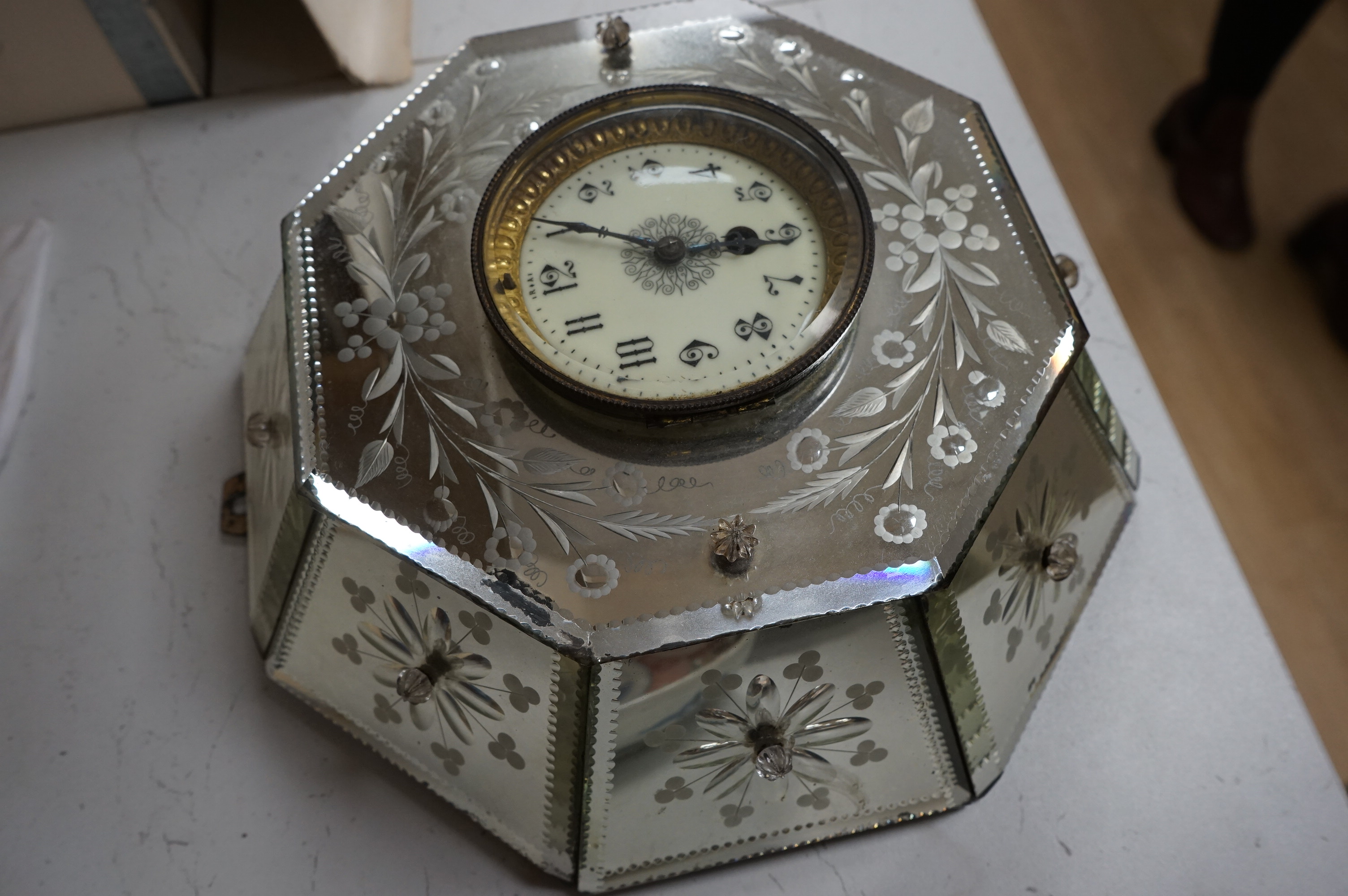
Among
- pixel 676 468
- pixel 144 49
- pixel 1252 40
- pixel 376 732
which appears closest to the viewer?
pixel 676 468

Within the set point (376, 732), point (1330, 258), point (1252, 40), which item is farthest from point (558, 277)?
point (1330, 258)

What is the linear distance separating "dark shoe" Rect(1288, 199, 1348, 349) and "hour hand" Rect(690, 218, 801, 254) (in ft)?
4.72

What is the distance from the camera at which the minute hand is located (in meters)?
0.97

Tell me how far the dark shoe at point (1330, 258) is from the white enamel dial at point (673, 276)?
55.9 inches

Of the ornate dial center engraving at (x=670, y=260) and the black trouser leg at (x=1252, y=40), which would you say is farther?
the black trouser leg at (x=1252, y=40)

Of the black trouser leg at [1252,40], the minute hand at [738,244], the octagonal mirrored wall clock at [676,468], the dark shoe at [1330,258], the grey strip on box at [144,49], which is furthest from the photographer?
the dark shoe at [1330,258]

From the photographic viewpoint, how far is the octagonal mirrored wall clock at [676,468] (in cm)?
87

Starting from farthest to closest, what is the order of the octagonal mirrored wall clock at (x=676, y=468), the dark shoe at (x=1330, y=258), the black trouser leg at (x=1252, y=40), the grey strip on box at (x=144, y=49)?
1. the dark shoe at (x=1330, y=258)
2. the black trouser leg at (x=1252, y=40)
3. the grey strip on box at (x=144, y=49)
4. the octagonal mirrored wall clock at (x=676, y=468)

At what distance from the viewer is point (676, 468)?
0.90 m

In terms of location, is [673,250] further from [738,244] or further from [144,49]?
[144,49]

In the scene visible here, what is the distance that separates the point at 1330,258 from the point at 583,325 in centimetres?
165

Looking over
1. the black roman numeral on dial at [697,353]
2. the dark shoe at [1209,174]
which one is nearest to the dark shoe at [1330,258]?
the dark shoe at [1209,174]

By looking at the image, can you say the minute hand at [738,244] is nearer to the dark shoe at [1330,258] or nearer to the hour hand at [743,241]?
the hour hand at [743,241]

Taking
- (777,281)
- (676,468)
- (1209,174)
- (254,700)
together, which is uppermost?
(777,281)
